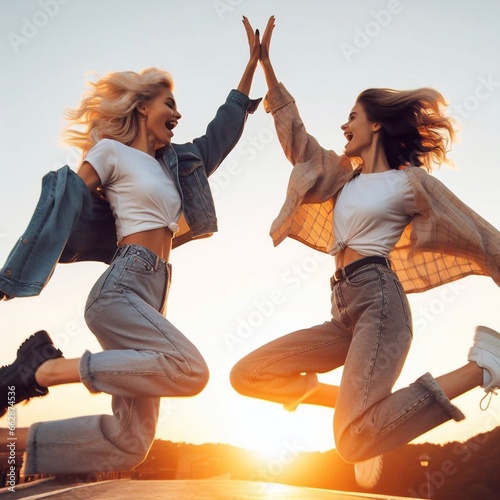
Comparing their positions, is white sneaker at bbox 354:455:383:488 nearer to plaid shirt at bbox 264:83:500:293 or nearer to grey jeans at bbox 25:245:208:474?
plaid shirt at bbox 264:83:500:293

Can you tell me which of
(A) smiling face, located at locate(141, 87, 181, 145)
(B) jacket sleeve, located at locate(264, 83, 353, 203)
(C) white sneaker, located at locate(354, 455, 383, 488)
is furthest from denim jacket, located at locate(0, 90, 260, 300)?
(C) white sneaker, located at locate(354, 455, 383, 488)

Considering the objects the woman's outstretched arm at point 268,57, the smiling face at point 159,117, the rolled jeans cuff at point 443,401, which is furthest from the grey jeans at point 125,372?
the woman's outstretched arm at point 268,57

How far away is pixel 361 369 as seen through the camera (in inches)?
127

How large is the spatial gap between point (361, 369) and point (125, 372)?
1295mm

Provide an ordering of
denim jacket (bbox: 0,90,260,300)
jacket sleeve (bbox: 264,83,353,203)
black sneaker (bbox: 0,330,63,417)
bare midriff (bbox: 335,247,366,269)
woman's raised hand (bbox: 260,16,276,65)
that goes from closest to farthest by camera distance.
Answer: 1. black sneaker (bbox: 0,330,63,417)
2. denim jacket (bbox: 0,90,260,300)
3. bare midriff (bbox: 335,247,366,269)
4. jacket sleeve (bbox: 264,83,353,203)
5. woman's raised hand (bbox: 260,16,276,65)

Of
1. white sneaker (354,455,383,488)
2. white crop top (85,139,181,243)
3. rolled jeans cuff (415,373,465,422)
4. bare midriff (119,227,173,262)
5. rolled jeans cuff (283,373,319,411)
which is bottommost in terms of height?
white sneaker (354,455,383,488)

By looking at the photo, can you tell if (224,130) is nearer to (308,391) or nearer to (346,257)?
(346,257)

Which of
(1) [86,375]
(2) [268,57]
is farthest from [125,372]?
(2) [268,57]

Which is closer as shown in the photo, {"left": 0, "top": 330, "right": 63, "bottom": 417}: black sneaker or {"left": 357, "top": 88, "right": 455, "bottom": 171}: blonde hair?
{"left": 0, "top": 330, "right": 63, "bottom": 417}: black sneaker

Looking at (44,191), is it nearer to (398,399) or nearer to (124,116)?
(124,116)

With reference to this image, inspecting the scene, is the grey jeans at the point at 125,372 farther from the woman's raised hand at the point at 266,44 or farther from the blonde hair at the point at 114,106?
the woman's raised hand at the point at 266,44

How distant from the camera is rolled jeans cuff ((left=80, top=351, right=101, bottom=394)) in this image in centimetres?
296

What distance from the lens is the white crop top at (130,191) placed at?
11.3ft

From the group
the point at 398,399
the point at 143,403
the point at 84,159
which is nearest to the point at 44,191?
the point at 84,159
